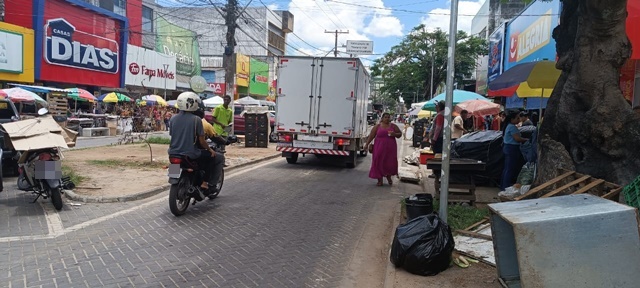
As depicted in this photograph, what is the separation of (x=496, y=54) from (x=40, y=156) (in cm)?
2215

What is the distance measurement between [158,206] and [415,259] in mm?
4610

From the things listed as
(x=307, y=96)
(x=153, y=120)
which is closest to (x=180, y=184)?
(x=307, y=96)

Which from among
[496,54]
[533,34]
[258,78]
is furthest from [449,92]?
[258,78]

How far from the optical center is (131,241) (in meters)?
5.76

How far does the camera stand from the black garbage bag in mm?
4742

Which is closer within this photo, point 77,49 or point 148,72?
point 77,49

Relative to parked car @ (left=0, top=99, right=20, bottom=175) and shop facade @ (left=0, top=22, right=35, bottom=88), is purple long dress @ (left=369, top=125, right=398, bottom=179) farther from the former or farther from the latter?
shop facade @ (left=0, top=22, right=35, bottom=88)

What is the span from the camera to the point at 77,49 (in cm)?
2580

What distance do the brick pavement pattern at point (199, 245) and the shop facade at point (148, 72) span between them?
2448 centimetres

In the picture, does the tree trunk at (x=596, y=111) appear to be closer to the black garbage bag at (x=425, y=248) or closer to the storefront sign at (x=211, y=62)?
the black garbage bag at (x=425, y=248)

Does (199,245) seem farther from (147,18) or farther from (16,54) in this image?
(147,18)

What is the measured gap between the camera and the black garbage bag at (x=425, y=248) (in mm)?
4742

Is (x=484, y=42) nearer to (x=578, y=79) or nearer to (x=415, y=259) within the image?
(x=578, y=79)

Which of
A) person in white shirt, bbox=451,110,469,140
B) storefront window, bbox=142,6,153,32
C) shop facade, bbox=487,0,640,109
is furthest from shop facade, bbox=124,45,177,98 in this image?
person in white shirt, bbox=451,110,469,140
